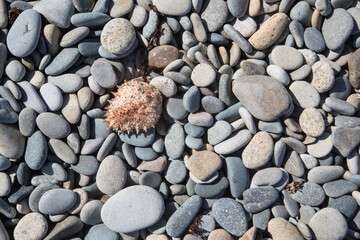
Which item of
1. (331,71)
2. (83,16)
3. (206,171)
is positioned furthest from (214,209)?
(83,16)

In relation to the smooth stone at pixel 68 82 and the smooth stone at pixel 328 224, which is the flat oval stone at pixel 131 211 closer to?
the smooth stone at pixel 68 82

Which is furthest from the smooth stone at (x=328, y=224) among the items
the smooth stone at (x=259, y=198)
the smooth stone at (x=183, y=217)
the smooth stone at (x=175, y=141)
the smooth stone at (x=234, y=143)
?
the smooth stone at (x=175, y=141)

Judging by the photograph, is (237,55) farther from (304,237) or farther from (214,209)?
(304,237)

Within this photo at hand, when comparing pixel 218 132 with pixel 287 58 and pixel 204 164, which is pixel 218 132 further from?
pixel 287 58

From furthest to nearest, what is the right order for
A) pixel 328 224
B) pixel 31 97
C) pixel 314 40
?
pixel 314 40, pixel 31 97, pixel 328 224

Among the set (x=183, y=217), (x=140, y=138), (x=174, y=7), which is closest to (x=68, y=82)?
(x=140, y=138)

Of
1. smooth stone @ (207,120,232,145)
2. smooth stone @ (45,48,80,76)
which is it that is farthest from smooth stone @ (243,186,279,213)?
smooth stone @ (45,48,80,76)

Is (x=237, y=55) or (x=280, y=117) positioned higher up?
(x=237, y=55)
